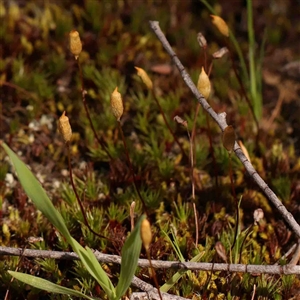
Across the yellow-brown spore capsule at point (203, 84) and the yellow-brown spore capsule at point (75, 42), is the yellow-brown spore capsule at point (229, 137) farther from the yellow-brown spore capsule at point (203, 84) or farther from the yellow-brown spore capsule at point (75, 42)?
the yellow-brown spore capsule at point (75, 42)

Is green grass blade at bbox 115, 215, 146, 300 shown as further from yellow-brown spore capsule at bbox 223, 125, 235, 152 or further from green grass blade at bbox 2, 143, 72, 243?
yellow-brown spore capsule at bbox 223, 125, 235, 152

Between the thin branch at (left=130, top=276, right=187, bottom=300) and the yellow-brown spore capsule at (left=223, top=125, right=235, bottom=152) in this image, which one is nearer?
the yellow-brown spore capsule at (left=223, top=125, right=235, bottom=152)

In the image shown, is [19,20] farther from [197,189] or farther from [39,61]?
[197,189]

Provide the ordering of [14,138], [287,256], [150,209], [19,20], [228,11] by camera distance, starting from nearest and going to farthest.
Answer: [287,256]
[150,209]
[14,138]
[19,20]
[228,11]

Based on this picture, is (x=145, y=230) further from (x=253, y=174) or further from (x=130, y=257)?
(x=253, y=174)

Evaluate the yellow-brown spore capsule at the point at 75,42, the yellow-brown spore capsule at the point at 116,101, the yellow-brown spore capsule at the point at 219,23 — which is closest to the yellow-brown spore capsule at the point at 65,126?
the yellow-brown spore capsule at the point at 116,101

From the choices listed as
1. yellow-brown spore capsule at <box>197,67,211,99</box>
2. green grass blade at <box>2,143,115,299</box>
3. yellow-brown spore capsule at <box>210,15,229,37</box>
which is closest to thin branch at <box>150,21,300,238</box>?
yellow-brown spore capsule at <box>197,67,211,99</box>

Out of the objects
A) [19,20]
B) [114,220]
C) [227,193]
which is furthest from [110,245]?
[19,20]

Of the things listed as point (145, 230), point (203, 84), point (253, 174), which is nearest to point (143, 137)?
point (203, 84)
